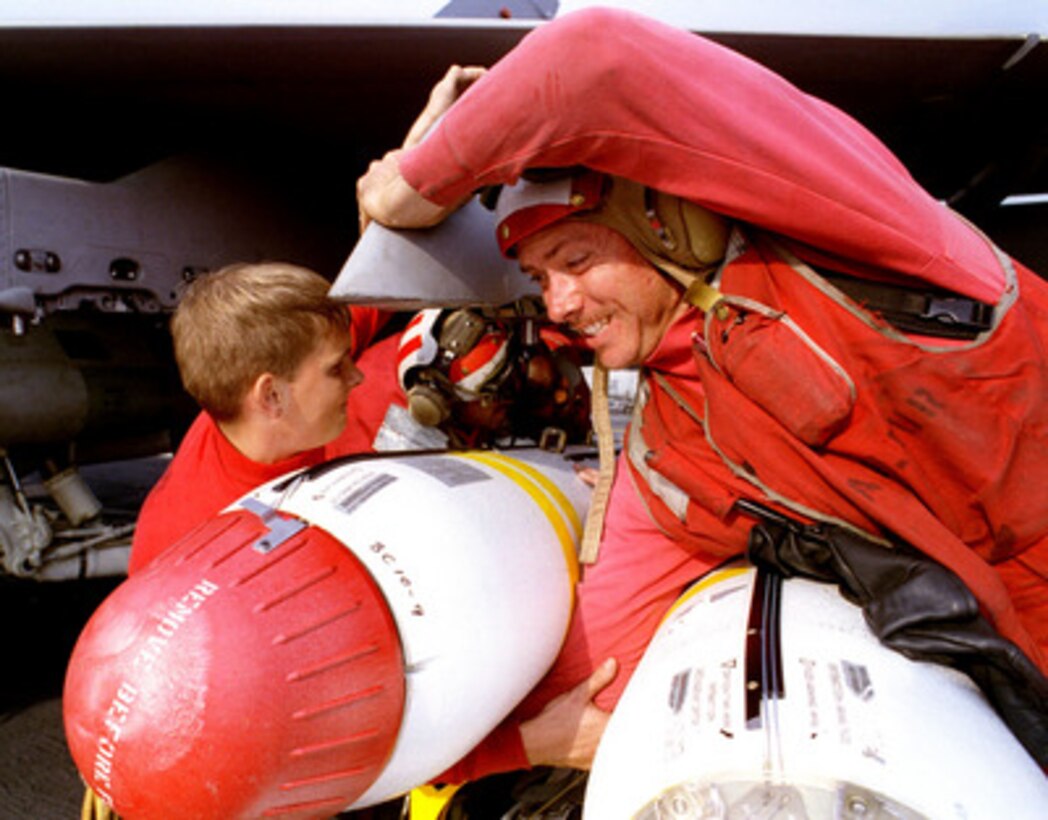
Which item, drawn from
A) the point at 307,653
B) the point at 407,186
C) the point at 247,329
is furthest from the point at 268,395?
the point at 307,653

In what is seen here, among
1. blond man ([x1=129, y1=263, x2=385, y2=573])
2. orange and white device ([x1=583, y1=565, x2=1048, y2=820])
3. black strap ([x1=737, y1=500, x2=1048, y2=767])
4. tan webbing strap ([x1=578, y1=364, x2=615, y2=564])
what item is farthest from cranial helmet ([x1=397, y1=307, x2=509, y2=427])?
black strap ([x1=737, y1=500, x2=1048, y2=767])

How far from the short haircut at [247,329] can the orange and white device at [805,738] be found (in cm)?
132

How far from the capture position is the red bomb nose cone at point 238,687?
42.1 inches

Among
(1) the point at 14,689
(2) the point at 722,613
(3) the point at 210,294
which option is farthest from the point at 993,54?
(1) the point at 14,689

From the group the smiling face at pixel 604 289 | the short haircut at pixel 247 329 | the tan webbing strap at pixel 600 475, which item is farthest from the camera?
the short haircut at pixel 247 329

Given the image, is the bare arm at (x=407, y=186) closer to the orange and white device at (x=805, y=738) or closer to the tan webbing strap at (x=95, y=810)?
the orange and white device at (x=805, y=738)

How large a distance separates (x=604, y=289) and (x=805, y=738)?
0.98m

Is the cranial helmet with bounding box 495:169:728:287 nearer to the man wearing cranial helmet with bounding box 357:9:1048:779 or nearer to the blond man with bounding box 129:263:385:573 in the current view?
the man wearing cranial helmet with bounding box 357:9:1048:779

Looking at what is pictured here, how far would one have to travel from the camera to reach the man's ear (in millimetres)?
2006

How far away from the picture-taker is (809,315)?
1292 mm

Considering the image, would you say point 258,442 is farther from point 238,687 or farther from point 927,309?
point 927,309

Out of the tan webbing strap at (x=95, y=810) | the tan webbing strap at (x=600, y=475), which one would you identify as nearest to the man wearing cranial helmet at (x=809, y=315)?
the tan webbing strap at (x=600, y=475)

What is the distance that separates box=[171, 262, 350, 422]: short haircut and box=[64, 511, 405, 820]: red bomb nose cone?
0.83 meters

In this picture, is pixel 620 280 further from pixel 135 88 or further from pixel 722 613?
pixel 135 88
